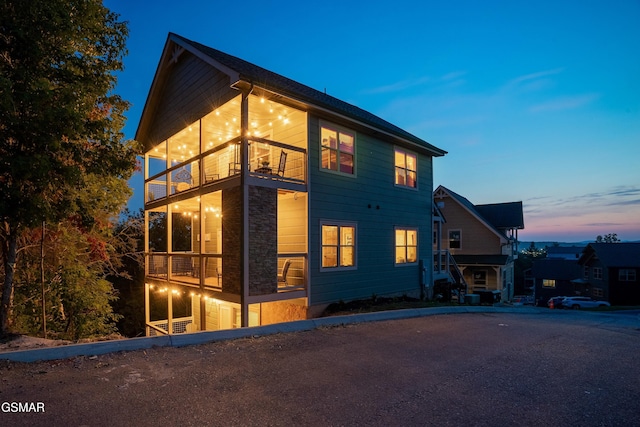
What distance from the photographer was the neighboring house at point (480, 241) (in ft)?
88.4

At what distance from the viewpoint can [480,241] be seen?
2797cm

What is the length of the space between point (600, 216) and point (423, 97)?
54.8m

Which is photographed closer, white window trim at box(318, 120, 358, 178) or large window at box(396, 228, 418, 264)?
white window trim at box(318, 120, 358, 178)

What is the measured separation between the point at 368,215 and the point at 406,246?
314 cm

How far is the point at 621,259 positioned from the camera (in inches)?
1251

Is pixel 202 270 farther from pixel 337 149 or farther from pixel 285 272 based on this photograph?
pixel 337 149

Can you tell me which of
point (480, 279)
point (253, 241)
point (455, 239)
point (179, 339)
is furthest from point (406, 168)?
point (480, 279)

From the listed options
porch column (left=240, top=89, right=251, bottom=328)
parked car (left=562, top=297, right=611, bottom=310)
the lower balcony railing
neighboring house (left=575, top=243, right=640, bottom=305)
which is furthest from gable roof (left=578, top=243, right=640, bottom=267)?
porch column (left=240, top=89, right=251, bottom=328)

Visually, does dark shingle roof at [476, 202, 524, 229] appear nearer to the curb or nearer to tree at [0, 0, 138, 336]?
the curb

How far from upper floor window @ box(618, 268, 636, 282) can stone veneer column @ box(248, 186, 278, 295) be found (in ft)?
120

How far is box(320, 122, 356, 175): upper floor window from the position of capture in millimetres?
11539

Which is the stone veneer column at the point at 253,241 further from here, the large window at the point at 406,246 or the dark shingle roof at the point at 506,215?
the dark shingle roof at the point at 506,215

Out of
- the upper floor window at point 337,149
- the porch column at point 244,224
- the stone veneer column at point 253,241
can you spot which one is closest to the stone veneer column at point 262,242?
the stone veneer column at point 253,241

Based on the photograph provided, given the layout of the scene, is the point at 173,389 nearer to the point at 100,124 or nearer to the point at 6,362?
the point at 6,362
